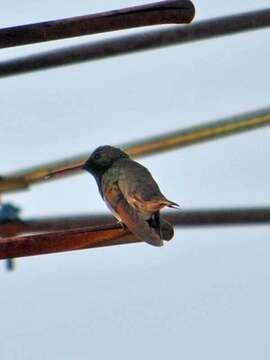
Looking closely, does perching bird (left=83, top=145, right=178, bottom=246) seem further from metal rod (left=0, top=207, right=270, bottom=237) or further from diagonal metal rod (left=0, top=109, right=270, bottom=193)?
metal rod (left=0, top=207, right=270, bottom=237)

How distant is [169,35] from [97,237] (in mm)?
1448

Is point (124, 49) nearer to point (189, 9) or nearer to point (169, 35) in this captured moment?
point (169, 35)

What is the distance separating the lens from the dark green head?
3539 mm

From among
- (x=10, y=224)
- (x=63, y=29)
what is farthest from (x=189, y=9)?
(x=10, y=224)

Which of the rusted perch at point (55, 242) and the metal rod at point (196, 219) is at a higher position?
the metal rod at point (196, 219)

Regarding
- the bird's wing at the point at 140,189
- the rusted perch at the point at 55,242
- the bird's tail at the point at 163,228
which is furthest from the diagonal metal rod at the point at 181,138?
the rusted perch at the point at 55,242

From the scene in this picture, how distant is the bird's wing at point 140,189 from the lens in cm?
292

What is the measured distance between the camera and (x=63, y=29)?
75.7 inches

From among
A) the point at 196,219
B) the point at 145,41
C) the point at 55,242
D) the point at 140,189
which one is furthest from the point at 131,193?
the point at 55,242

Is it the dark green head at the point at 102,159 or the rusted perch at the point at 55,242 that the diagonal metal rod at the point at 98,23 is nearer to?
the rusted perch at the point at 55,242

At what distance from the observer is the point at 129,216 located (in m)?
2.65

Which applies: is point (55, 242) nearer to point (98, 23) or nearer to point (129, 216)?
point (98, 23)

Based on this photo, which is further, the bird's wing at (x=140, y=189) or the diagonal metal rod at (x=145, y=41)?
the diagonal metal rod at (x=145, y=41)

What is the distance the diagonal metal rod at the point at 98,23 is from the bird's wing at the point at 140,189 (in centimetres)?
86
